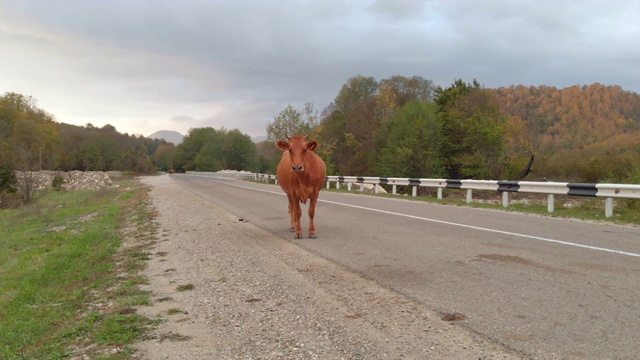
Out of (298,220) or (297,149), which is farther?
(298,220)

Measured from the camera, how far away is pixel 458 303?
470 cm

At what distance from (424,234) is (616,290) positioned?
4.43m

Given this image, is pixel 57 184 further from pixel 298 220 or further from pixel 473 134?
pixel 298 220

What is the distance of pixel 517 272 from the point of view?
Answer: 5879 millimetres

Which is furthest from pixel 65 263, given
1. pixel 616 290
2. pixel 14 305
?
pixel 616 290

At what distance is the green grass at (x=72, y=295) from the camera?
4.27m

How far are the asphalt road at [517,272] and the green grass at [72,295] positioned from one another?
2.95 metres

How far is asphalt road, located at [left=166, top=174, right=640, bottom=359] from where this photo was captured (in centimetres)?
382

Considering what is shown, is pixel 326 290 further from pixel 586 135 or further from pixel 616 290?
pixel 586 135

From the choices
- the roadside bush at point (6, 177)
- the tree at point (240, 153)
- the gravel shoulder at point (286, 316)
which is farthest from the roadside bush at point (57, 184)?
the tree at point (240, 153)

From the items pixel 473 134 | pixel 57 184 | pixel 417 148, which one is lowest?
pixel 57 184

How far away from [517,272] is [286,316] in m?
3.22

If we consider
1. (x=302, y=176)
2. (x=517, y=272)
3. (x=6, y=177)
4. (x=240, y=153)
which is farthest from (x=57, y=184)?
(x=240, y=153)

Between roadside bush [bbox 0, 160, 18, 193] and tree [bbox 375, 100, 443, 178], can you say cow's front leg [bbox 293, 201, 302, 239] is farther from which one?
tree [bbox 375, 100, 443, 178]
